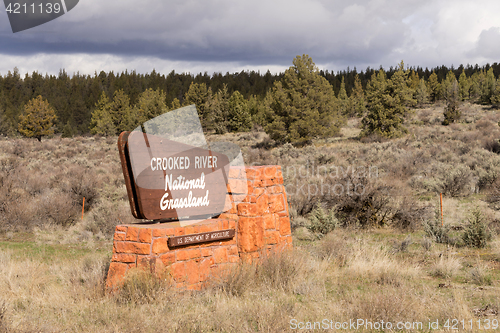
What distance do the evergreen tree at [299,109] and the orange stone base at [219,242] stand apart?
29041 mm

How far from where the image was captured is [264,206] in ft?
19.8

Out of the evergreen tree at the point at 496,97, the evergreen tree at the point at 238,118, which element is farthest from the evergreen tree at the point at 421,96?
the evergreen tree at the point at 238,118

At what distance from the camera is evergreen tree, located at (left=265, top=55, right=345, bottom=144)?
35.7 metres

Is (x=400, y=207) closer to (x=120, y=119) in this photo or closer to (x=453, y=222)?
(x=453, y=222)

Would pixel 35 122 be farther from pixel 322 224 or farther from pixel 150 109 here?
pixel 322 224

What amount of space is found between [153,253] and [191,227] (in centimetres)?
61

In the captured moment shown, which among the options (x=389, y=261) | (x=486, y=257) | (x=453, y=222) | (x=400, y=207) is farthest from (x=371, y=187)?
(x=389, y=261)

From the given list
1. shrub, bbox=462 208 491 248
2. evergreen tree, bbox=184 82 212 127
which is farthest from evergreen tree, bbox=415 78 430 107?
shrub, bbox=462 208 491 248

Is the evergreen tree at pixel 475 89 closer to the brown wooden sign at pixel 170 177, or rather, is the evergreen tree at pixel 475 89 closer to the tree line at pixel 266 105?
the tree line at pixel 266 105

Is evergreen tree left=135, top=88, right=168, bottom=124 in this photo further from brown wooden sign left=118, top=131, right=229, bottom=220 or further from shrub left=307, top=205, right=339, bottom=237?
brown wooden sign left=118, top=131, right=229, bottom=220

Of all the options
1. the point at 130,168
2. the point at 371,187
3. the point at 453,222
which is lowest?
the point at 453,222

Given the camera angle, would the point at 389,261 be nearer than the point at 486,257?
Yes

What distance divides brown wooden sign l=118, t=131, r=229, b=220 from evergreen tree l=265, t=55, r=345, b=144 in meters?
29.3

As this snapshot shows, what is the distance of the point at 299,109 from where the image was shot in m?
36.2
